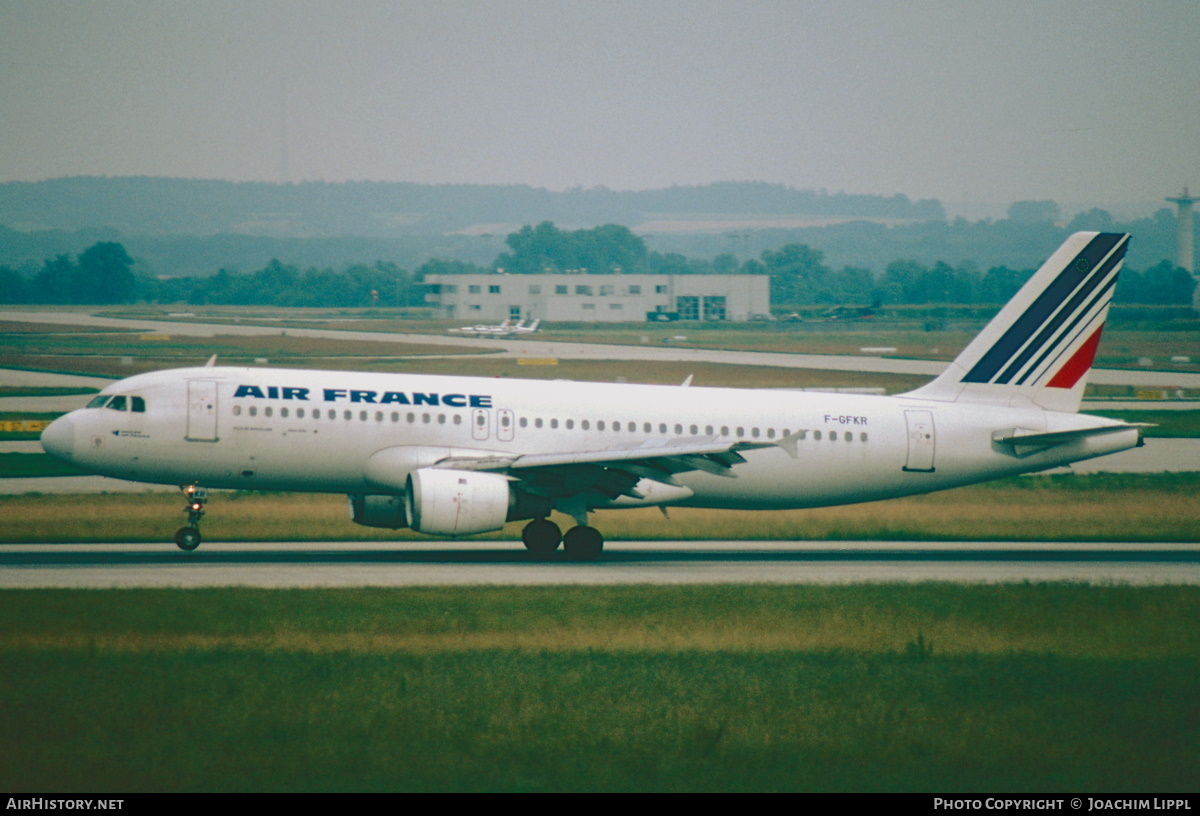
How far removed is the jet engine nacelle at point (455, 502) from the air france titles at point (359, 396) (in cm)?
221

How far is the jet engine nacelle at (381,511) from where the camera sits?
30.0 m

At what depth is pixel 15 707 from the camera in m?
15.7

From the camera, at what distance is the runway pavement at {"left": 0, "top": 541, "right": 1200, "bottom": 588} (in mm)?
26219

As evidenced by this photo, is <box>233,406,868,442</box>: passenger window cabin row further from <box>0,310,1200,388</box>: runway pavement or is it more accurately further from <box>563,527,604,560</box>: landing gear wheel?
<box>0,310,1200,388</box>: runway pavement

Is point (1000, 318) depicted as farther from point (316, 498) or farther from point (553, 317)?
point (553, 317)

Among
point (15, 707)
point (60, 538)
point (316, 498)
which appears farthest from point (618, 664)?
point (316, 498)

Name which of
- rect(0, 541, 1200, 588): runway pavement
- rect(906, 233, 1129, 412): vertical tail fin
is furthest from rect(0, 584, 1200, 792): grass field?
rect(906, 233, 1129, 412): vertical tail fin

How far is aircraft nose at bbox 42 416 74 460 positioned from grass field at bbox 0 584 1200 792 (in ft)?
22.5

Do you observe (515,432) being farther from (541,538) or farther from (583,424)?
(541,538)

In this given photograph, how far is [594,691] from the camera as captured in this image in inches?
678

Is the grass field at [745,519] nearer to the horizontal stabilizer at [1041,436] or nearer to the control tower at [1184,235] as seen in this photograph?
the horizontal stabilizer at [1041,436]
